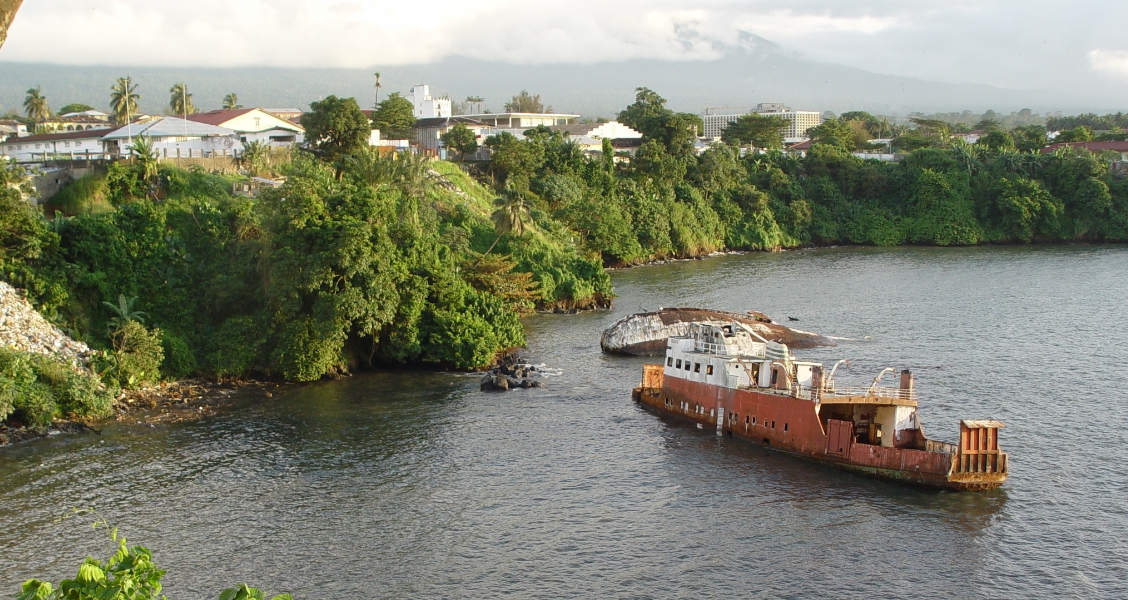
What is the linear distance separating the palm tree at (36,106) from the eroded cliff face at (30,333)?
8806 centimetres

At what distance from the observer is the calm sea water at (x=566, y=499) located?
25.7 metres

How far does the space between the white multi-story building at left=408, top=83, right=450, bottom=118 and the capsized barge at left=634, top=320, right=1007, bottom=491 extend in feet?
324

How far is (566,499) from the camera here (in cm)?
3066

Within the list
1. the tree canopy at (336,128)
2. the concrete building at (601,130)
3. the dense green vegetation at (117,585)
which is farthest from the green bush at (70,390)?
the concrete building at (601,130)

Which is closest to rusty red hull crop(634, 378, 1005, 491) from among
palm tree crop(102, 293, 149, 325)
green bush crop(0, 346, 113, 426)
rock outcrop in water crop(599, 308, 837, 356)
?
rock outcrop in water crop(599, 308, 837, 356)

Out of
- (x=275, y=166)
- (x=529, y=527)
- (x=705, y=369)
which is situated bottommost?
(x=529, y=527)

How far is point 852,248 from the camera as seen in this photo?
10156cm

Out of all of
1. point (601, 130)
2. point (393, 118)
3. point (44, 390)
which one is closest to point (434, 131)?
point (393, 118)

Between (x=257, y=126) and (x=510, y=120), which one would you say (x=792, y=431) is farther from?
(x=510, y=120)

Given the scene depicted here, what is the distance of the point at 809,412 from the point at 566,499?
9401 mm

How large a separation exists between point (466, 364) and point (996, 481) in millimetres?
24691

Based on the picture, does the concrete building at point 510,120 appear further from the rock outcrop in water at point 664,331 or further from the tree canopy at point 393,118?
the rock outcrop in water at point 664,331

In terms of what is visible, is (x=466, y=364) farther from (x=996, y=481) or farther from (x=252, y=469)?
(x=996, y=481)

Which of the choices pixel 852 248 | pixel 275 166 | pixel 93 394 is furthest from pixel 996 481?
pixel 852 248
